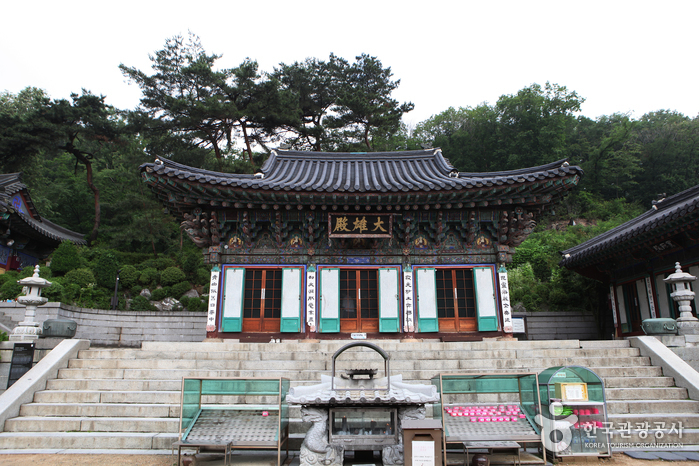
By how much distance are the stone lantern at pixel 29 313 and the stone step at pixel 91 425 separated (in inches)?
105

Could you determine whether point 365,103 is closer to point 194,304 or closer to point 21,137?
point 194,304

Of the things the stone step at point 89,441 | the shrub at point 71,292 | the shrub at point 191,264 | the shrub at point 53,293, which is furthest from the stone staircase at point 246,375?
the shrub at point 191,264

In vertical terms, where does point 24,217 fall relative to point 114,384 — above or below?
above

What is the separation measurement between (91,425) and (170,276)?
15974mm

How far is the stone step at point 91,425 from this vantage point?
277 inches

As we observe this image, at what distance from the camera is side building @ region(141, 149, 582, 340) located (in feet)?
43.6

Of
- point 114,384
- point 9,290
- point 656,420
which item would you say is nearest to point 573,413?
point 656,420

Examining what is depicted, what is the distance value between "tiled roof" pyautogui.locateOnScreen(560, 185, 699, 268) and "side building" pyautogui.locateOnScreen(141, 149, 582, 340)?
2.41m

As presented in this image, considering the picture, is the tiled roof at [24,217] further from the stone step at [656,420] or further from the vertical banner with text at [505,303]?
the stone step at [656,420]

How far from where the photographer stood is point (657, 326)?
983 centimetres

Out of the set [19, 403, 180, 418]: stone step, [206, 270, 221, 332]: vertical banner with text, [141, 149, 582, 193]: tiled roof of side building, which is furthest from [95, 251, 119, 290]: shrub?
[19, 403, 180, 418]: stone step

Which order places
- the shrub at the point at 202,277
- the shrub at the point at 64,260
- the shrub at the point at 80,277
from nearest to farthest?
the shrub at the point at 80,277, the shrub at the point at 64,260, the shrub at the point at 202,277

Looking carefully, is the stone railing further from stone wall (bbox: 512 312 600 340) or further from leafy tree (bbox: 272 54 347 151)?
leafy tree (bbox: 272 54 347 151)

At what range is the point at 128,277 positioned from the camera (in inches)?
856
